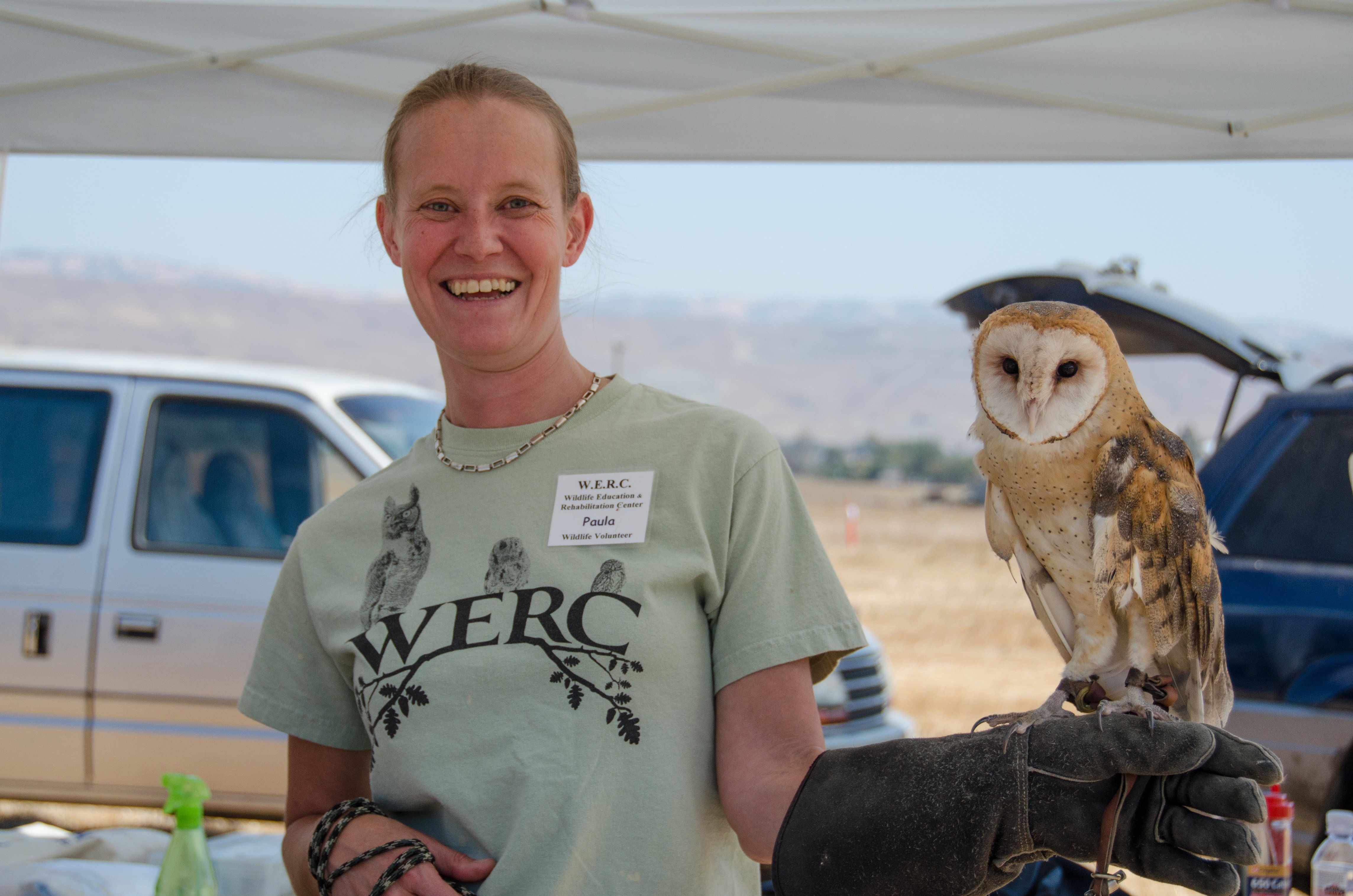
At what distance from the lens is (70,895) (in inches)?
76.8

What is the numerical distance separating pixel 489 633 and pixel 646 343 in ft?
271

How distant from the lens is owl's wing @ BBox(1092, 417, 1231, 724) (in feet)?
4.40

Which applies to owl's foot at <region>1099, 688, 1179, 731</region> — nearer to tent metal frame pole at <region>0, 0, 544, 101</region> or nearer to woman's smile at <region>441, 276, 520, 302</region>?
woman's smile at <region>441, 276, 520, 302</region>

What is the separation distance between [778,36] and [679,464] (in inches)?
54.0

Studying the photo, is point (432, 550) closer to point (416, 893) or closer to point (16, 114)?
point (416, 893)

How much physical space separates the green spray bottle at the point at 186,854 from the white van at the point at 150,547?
1.69m

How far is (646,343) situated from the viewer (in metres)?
83.2

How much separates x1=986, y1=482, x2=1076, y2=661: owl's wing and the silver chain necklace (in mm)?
634

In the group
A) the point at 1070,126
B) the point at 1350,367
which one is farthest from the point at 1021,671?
the point at 1070,126

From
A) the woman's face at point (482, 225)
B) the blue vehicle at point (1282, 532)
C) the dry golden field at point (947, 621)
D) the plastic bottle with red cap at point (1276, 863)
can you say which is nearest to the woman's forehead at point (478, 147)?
the woman's face at point (482, 225)

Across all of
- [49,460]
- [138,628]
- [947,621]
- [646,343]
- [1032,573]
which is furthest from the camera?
[646,343]

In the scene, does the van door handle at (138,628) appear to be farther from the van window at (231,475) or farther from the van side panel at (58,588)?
the van window at (231,475)

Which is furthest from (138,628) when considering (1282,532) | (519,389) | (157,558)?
(1282,532)

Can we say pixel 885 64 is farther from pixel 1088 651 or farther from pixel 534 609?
pixel 534 609
